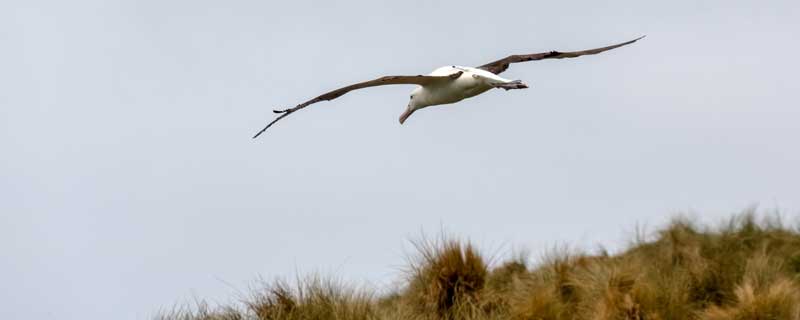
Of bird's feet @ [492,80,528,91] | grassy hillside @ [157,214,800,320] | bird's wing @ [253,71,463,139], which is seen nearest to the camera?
bird's feet @ [492,80,528,91]

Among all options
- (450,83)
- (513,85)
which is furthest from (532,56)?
(513,85)

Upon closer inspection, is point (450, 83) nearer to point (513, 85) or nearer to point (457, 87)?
point (457, 87)

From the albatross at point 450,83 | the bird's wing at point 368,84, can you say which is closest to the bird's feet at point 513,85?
the albatross at point 450,83

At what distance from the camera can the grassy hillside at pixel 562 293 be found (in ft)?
32.6

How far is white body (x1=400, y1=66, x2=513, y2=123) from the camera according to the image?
905cm

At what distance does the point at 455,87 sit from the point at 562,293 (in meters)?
2.83

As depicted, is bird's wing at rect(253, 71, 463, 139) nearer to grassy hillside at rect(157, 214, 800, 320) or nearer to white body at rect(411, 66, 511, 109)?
white body at rect(411, 66, 511, 109)

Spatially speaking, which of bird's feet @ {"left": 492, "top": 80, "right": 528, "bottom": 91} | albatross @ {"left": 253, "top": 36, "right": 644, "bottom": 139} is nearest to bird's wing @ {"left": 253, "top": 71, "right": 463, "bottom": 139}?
albatross @ {"left": 253, "top": 36, "right": 644, "bottom": 139}

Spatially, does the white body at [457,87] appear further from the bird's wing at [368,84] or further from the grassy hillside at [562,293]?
the grassy hillside at [562,293]

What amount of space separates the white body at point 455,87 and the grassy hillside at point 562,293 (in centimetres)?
139

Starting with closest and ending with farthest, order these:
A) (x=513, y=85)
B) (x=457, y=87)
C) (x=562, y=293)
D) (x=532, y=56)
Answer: (x=513, y=85) → (x=457, y=87) → (x=532, y=56) → (x=562, y=293)

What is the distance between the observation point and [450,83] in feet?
31.3

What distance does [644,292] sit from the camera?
10.3 meters

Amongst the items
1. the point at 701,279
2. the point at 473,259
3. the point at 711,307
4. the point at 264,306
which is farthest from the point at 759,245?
the point at 264,306
